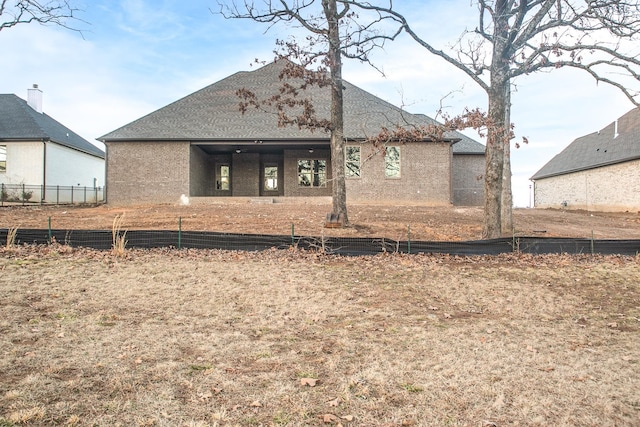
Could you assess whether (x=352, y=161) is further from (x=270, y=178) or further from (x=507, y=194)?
(x=507, y=194)

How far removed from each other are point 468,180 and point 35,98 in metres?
29.4

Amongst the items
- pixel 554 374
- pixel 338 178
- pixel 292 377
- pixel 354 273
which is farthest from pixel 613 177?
pixel 292 377

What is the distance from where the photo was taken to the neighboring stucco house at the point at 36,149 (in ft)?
82.7

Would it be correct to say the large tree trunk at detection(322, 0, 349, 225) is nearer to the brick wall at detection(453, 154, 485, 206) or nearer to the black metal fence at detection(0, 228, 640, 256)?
the black metal fence at detection(0, 228, 640, 256)

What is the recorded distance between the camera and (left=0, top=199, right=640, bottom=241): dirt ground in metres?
13.9

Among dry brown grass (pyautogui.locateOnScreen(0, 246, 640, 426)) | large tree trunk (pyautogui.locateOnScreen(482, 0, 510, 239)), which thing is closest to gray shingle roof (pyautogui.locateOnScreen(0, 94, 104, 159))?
dry brown grass (pyautogui.locateOnScreen(0, 246, 640, 426))

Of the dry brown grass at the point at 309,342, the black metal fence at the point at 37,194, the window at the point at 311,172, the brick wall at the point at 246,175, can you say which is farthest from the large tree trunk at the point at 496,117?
the black metal fence at the point at 37,194

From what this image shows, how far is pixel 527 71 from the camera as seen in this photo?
496 inches

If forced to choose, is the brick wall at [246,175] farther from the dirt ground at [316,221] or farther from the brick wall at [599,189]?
the brick wall at [599,189]

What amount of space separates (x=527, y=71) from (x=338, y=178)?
643 cm

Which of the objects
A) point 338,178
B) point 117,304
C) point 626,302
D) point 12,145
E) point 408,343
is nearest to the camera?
point 408,343

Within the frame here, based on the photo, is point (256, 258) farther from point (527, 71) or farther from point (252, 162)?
point (252, 162)

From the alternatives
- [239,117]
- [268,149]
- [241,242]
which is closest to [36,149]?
[239,117]

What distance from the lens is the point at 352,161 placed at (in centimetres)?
2264
